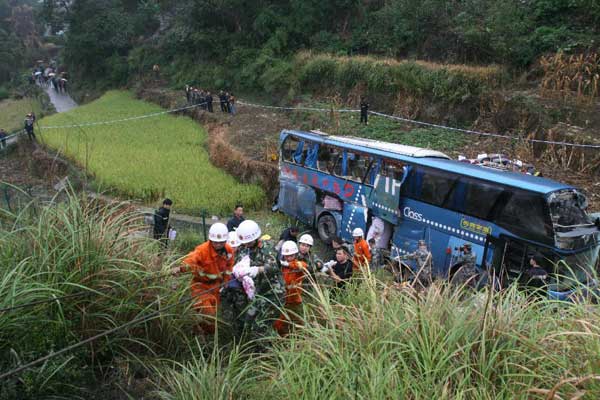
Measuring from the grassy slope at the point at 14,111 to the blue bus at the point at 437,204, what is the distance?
Answer: 74.9ft

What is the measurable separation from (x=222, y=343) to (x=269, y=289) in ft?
2.33

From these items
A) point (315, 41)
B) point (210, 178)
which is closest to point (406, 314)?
point (210, 178)

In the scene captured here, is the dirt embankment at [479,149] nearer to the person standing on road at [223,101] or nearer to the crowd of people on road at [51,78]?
the person standing on road at [223,101]

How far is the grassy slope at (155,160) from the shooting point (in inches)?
515

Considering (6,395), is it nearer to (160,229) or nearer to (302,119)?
(160,229)

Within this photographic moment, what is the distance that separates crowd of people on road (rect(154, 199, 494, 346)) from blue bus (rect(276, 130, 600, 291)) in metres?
2.43

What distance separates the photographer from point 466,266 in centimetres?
714

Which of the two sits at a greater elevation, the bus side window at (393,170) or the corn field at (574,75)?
the corn field at (574,75)

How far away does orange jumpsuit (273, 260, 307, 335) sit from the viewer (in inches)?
191

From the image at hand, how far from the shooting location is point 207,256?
214 inches

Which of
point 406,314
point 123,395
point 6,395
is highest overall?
point 406,314

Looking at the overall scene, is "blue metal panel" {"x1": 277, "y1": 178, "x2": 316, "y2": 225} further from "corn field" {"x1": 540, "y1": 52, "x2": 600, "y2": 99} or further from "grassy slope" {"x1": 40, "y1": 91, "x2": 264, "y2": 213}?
"corn field" {"x1": 540, "y1": 52, "x2": 600, "y2": 99}

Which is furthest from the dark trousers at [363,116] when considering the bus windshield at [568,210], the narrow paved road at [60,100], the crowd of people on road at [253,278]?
the narrow paved road at [60,100]

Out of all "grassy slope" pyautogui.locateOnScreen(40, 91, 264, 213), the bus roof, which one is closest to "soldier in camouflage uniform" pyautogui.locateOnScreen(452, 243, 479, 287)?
the bus roof
